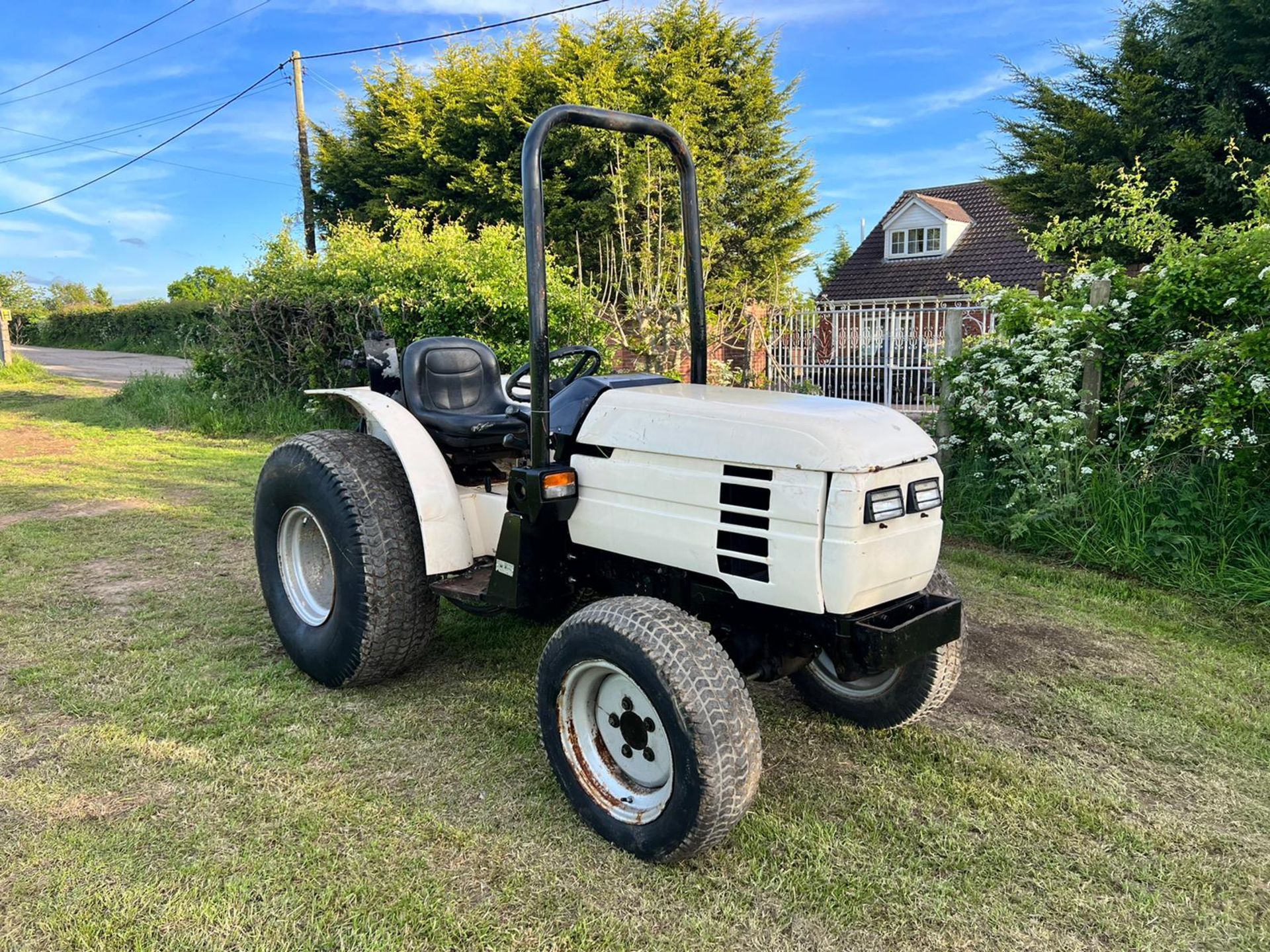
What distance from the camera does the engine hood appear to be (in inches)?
86.7

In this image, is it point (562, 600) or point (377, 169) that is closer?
point (562, 600)

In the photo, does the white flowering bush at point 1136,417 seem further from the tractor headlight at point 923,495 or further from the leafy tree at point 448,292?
the leafy tree at point 448,292

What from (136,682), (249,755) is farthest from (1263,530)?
(136,682)

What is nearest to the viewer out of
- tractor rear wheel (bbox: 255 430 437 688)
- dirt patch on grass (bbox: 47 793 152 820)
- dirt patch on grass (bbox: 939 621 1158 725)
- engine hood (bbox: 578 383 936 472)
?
engine hood (bbox: 578 383 936 472)

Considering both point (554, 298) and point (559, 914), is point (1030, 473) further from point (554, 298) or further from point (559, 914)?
point (554, 298)

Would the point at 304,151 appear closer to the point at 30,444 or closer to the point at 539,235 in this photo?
the point at 30,444

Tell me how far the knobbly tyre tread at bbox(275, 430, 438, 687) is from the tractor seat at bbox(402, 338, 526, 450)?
0.26 meters

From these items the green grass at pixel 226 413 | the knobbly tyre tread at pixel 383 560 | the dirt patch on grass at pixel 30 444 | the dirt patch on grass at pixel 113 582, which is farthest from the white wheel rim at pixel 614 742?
the dirt patch on grass at pixel 30 444

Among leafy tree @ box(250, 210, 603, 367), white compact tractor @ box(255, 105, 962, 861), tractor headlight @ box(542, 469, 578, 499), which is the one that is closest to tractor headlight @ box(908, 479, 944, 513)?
white compact tractor @ box(255, 105, 962, 861)

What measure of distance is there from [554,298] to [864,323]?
486 centimetres

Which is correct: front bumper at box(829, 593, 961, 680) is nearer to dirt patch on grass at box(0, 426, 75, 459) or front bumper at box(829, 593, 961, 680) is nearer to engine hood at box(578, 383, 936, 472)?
engine hood at box(578, 383, 936, 472)

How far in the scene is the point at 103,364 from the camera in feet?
73.7

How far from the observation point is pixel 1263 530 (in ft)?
14.6

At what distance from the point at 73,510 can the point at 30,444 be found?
4060mm
